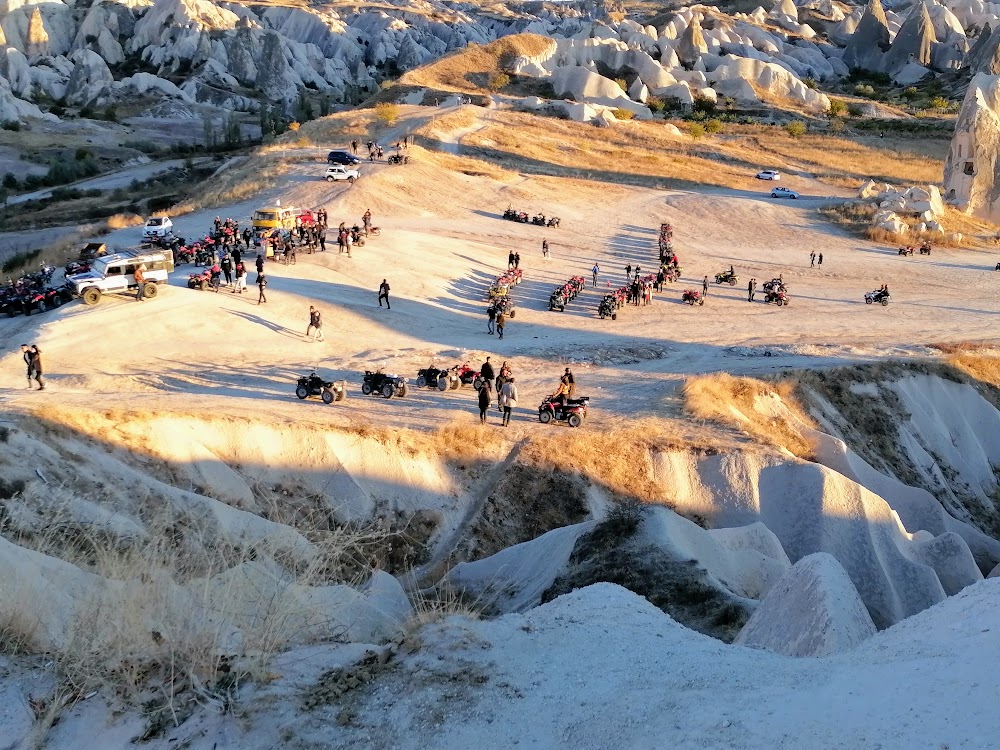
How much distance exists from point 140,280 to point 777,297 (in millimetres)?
29047

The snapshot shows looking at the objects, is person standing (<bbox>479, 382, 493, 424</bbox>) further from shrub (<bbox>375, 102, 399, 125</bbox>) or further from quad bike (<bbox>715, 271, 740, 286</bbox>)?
shrub (<bbox>375, 102, 399, 125</bbox>)

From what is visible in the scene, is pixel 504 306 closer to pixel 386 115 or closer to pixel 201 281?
pixel 201 281

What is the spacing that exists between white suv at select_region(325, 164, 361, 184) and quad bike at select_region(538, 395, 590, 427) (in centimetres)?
3385

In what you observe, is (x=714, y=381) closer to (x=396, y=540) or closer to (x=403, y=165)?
(x=396, y=540)

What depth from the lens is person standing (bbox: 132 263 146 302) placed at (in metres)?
31.6

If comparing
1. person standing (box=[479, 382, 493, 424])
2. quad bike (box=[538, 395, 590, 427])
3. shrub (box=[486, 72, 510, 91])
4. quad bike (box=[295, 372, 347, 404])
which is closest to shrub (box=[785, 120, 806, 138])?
shrub (box=[486, 72, 510, 91])

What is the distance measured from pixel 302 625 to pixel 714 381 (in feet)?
73.0

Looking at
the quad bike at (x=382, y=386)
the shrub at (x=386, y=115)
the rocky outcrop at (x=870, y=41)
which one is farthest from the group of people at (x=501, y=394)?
the rocky outcrop at (x=870, y=41)

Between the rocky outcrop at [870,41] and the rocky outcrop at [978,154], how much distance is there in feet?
269

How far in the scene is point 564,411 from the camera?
25656mm

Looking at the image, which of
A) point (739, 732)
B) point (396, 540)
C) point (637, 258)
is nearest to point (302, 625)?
point (739, 732)

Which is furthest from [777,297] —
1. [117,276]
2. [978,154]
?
[978,154]

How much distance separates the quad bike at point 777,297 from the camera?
43500 mm

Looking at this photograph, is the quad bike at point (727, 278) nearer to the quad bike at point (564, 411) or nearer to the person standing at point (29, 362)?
the quad bike at point (564, 411)
